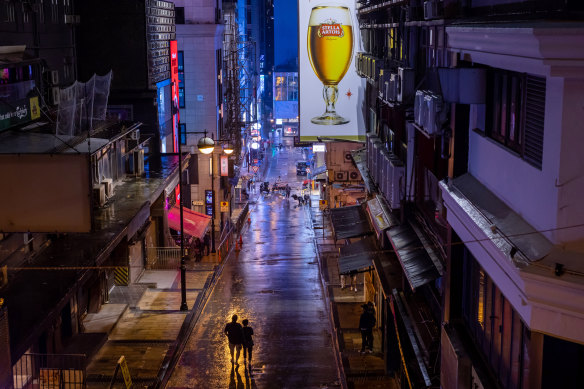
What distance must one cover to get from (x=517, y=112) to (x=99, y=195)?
51.9 ft

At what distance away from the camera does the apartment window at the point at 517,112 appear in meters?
8.34

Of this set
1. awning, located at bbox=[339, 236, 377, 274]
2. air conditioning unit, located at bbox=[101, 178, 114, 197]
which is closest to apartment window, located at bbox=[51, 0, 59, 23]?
air conditioning unit, located at bbox=[101, 178, 114, 197]

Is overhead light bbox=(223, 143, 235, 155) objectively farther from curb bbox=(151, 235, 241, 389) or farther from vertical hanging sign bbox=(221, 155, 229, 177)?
curb bbox=(151, 235, 241, 389)

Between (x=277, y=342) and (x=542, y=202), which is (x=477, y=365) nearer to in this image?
(x=542, y=202)

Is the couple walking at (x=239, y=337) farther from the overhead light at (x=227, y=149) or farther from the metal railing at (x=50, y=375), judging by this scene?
the overhead light at (x=227, y=149)

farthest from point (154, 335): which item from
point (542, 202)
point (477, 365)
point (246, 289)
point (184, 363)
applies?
point (542, 202)

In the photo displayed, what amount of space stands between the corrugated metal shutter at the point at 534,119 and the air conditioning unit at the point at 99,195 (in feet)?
52.3

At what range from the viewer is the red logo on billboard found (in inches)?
1165

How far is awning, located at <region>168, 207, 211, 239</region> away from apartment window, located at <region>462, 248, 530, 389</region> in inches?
885

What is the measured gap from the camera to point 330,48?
105ft

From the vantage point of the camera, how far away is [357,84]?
116 feet

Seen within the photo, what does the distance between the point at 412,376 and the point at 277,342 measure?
27.2 ft

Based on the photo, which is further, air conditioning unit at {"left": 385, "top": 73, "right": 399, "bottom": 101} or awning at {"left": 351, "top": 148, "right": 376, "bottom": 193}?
awning at {"left": 351, "top": 148, "right": 376, "bottom": 193}

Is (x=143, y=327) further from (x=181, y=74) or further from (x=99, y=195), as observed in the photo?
(x=181, y=74)
